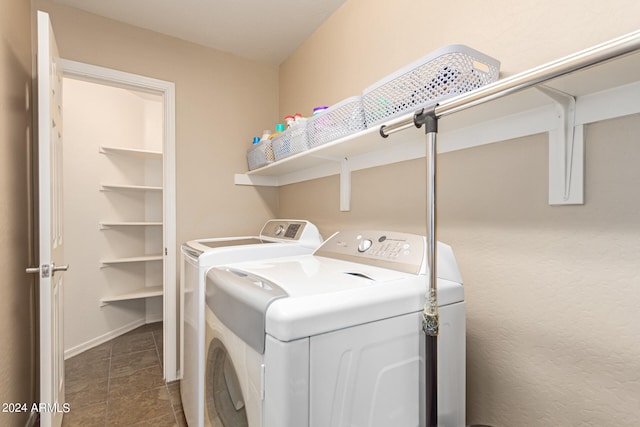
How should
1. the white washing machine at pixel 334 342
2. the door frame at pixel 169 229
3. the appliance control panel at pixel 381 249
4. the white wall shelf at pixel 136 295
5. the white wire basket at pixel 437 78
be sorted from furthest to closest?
the white wall shelf at pixel 136 295 → the door frame at pixel 169 229 → the appliance control panel at pixel 381 249 → the white wire basket at pixel 437 78 → the white washing machine at pixel 334 342

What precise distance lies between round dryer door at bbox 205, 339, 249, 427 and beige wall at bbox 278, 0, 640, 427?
81 centimetres

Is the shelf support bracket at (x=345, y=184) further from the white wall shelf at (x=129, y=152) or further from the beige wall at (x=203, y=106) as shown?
the white wall shelf at (x=129, y=152)

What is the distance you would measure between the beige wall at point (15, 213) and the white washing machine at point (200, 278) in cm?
67

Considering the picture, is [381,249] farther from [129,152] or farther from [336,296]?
[129,152]

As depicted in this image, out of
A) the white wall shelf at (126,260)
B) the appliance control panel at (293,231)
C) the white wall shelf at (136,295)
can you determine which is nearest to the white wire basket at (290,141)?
the appliance control panel at (293,231)

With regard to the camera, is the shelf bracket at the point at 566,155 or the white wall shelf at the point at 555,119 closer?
the white wall shelf at the point at 555,119

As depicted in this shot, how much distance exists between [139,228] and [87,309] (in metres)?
0.87

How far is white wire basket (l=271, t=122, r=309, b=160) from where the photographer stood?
1634mm

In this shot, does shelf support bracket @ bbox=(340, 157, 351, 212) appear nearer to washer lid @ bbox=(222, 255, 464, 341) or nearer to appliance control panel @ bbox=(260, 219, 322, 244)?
appliance control panel @ bbox=(260, 219, 322, 244)

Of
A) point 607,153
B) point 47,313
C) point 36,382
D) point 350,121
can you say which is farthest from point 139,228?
point 607,153

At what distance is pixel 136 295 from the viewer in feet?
9.80

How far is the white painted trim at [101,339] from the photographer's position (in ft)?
8.26

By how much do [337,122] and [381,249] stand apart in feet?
1.98

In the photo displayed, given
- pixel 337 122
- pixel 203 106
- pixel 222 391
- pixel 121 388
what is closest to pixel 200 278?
pixel 222 391
